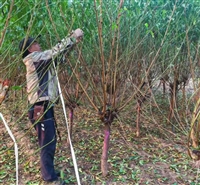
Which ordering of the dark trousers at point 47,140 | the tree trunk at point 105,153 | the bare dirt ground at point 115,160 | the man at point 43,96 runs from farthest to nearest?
the bare dirt ground at point 115,160 < the tree trunk at point 105,153 < the dark trousers at point 47,140 < the man at point 43,96

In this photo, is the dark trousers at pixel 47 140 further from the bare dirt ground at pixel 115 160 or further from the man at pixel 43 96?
the bare dirt ground at pixel 115 160

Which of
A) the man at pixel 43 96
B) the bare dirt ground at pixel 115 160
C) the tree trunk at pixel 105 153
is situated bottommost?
the bare dirt ground at pixel 115 160

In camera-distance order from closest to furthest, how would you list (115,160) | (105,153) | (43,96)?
(43,96) < (105,153) < (115,160)

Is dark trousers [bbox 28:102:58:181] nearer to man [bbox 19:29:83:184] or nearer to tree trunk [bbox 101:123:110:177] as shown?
man [bbox 19:29:83:184]

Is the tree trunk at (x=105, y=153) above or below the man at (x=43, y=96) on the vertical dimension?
below

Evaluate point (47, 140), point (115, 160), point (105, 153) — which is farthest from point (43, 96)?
point (115, 160)

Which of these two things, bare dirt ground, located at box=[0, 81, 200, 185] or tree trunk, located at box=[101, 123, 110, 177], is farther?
bare dirt ground, located at box=[0, 81, 200, 185]

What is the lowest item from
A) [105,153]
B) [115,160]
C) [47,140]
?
[115,160]

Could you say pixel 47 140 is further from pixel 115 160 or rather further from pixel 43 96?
pixel 115 160

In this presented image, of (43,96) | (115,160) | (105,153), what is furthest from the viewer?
(115,160)

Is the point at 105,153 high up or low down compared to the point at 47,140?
down

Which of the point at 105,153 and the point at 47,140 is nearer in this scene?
the point at 47,140

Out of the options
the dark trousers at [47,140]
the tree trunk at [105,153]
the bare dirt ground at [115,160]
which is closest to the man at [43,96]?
the dark trousers at [47,140]

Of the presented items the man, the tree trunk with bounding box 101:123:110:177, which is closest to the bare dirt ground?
the tree trunk with bounding box 101:123:110:177
